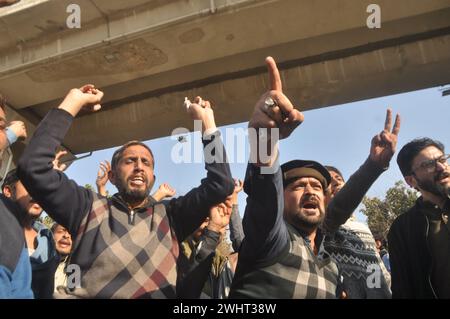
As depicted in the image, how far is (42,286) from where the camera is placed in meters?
2.29

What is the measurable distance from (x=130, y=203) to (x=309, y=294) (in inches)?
43.0

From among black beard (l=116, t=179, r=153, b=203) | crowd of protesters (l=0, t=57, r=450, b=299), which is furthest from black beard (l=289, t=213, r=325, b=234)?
black beard (l=116, t=179, r=153, b=203)

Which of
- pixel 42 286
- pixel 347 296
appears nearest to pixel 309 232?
pixel 347 296

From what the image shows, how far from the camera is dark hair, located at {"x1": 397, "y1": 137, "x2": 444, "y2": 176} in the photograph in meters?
2.71

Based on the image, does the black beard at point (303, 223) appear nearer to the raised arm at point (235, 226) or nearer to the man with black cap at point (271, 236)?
the man with black cap at point (271, 236)

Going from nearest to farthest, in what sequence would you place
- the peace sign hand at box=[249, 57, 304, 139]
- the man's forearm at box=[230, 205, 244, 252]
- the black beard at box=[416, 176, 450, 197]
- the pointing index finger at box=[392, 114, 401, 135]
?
the peace sign hand at box=[249, 57, 304, 139]
the black beard at box=[416, 176, 450, 197]
the pointing index finger at box=[392, 114, 401, 135]
the man's forearm at box=[230, 205, 244, 252]

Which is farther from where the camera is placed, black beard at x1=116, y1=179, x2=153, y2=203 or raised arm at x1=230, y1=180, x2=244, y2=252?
raised arm at x1=230, y1=180, x2=244, y2=252

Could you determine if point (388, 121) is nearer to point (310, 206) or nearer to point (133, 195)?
point (310, 206)

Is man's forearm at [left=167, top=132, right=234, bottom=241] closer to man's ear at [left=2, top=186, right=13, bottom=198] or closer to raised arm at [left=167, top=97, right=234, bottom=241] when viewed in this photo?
raised arm at [left=167, top=97, right=234, bottom=241]

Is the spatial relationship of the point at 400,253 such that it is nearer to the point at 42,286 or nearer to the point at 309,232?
the point at 309,232

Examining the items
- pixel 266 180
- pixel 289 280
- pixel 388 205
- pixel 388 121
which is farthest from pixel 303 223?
pixel 388 205

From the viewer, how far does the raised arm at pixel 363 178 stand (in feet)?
8.28

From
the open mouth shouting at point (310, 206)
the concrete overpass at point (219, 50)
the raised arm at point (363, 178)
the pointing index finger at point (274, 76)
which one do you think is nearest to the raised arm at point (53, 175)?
the pointing index finger at point (274, 76)

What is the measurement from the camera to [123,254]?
1.89 meters
